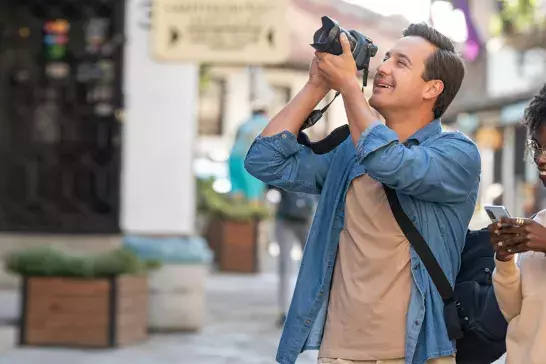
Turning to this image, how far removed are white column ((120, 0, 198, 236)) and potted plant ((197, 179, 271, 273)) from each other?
7.26 meters

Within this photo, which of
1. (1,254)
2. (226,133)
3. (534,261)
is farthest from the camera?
(226,133)

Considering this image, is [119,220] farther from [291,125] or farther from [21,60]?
[291,125]

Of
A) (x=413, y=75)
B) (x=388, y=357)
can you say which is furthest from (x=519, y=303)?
(x=413, y=75)

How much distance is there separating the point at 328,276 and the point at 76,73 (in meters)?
6.70

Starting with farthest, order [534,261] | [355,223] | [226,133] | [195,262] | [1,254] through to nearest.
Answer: [226,133] → [1,254] → [195,262] → [355,223] → [534,261]

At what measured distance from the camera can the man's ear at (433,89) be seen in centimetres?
359

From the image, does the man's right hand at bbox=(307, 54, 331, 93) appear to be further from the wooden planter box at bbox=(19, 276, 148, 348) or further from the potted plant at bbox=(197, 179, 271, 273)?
the potted plant at bbox=(197, 179, 271, 273)

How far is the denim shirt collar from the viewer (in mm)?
3592

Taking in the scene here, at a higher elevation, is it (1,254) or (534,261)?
(534,261)

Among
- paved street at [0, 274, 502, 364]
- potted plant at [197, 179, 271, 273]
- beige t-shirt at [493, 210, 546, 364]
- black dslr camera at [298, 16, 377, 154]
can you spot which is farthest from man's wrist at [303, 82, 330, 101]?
potted plant at [197, 179, 271, 273]

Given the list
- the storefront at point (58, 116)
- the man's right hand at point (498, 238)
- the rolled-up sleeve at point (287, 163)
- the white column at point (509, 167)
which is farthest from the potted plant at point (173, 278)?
the white column at point (509, 167)

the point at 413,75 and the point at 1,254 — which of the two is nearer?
the point at 413,75

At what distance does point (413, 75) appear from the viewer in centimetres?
355

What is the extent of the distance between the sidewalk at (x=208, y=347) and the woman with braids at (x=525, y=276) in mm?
Result: 5074
